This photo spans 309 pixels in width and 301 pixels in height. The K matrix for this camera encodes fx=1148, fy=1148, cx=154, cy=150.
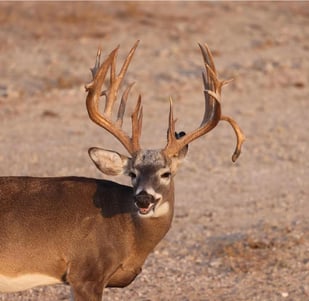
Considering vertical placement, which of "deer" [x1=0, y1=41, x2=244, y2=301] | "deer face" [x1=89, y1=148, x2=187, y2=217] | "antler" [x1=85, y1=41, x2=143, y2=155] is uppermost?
"antler" [x1=85, y1=41, x2=143, y2=155]

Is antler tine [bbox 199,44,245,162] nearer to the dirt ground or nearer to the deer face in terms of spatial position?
the deer face

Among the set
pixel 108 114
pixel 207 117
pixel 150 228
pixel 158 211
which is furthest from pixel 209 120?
pixel 150 228

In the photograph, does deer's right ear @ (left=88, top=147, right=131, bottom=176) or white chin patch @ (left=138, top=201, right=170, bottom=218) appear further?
deer's right ear @ (left=88, top=147, right=131, bottom=176)

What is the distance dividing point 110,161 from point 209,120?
865 mm

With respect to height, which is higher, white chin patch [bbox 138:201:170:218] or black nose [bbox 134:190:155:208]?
black nose [bbox 134:190:155:208]

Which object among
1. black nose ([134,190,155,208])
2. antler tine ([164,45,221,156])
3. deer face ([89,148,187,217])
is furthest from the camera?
antler tine ([164,45,221,156])

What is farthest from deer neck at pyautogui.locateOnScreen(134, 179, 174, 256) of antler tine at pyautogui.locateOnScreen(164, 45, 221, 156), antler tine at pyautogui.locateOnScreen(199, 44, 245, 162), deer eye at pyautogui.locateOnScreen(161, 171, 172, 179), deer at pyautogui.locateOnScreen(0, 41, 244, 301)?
antler tine at pyautogui.locateOnScreen(199, 44, 245, 162)

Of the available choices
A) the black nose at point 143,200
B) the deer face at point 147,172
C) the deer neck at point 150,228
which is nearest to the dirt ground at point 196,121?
the deer neck at point 150,228

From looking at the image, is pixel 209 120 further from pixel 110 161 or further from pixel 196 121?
pixel 196 121

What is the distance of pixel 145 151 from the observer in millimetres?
8781

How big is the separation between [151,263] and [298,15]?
50.1 ft

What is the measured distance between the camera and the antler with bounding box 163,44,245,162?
350 inches

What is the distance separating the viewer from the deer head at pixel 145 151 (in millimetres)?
8469

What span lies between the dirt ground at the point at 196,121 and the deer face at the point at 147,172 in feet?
4.89
